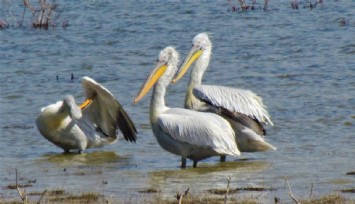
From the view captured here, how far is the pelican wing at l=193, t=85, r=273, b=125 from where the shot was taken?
26.3 feet

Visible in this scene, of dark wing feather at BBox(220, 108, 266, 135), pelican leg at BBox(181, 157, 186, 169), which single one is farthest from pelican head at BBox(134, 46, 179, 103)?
pelican leg at BBox(181, 157, 186, 169)

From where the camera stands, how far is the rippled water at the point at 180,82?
281 inches

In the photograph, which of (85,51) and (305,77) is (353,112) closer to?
(305,77)

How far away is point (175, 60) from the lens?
8195 mm

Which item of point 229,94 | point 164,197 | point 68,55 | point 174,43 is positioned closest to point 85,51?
point 68,55

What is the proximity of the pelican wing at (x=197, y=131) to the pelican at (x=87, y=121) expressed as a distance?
4.38 feet

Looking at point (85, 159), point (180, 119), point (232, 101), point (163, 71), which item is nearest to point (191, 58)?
point (163, 71)

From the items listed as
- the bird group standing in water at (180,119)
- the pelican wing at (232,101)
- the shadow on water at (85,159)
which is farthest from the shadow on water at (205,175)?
the shadow on water at (85,159)

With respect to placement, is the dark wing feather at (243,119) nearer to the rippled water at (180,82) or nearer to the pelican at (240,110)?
the pelican at (240,110)

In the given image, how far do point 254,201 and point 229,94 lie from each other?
8.41ft

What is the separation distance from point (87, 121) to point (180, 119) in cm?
192

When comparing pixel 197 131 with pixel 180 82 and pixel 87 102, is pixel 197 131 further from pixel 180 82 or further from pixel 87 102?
pixel 180 82

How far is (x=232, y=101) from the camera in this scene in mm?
8070

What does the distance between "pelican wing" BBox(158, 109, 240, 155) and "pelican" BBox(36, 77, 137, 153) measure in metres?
1.34
